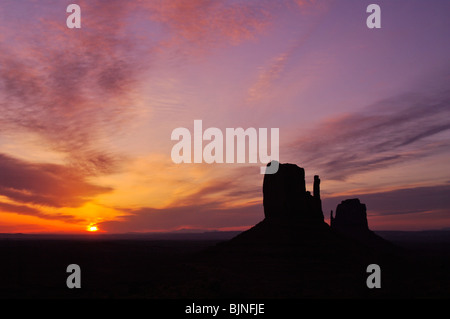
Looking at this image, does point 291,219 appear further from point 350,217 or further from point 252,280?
point 350,217

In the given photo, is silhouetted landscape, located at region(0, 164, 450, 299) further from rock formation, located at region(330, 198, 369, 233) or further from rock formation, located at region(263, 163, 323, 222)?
rock formation, located at region(330, 198, 369, 233)

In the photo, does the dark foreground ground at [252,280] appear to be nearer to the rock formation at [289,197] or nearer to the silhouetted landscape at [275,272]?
the silhouetted landscape at [275,272]

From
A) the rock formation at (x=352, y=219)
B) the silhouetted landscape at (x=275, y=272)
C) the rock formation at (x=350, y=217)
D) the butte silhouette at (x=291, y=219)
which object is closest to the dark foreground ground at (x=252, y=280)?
the silhouetted landscape at (x=275, y=272)

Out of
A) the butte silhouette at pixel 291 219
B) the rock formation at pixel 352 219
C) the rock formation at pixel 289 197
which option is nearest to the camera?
the butte silhouette at pixel 291 219

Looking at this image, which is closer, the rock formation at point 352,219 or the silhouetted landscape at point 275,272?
the silhouetted landscape at point 275,272

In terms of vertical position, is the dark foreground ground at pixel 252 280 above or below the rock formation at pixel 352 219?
below

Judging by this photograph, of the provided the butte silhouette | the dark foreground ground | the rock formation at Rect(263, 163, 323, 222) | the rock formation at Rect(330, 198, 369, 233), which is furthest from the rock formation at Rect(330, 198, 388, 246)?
the dark foreground ground

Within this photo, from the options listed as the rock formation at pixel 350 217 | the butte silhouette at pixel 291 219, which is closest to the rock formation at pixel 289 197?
the butte silhouette at pixel 291 219

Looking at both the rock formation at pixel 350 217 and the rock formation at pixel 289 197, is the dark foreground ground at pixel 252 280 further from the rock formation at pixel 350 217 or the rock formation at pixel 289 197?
the rock formation at pixel 350 217

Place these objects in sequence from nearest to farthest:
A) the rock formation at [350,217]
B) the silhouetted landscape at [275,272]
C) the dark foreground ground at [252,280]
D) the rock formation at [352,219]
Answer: the dark foreground ground at [252,280] → the silhouetted landscape at [275,272] → the rock formation at [352,219] → the rock formation at [350,217]

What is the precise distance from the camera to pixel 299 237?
68750 millimetres
